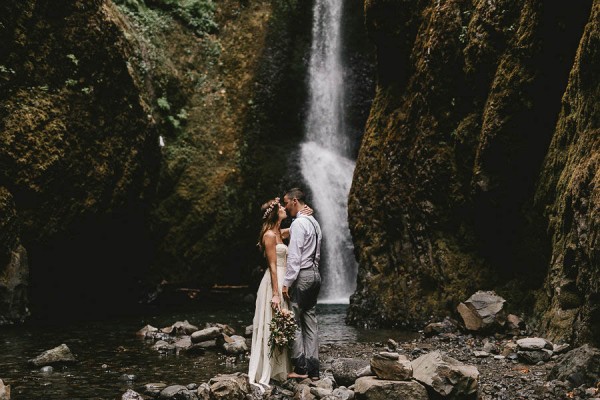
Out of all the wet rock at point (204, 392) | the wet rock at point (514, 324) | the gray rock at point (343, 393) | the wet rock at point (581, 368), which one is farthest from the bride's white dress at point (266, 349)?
the wet rock at point (514, 324)

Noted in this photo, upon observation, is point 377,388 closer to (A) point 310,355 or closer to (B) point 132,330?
(A) point 310,355

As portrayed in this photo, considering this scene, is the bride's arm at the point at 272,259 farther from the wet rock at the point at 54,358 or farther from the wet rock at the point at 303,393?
the wet rock at the point at 54,358

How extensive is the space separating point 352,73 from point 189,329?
1579 cm

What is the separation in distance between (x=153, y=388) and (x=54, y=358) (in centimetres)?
238

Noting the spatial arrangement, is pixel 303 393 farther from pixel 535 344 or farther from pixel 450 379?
pixel 535 344

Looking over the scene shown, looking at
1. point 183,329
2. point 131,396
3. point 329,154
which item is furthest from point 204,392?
point 329,154

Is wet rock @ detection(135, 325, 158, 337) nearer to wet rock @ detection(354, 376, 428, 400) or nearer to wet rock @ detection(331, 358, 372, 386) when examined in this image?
wet rock @ detection(331, 358, 372, 386)

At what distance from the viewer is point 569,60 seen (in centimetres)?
1030

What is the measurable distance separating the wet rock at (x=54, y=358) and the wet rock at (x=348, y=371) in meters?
4.00

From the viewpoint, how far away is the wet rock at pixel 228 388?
6.50m

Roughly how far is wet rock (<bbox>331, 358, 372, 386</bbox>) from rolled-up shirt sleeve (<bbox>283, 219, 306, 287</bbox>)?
1.26m

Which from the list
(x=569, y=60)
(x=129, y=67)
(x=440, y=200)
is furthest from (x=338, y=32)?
(x=569, y=60)

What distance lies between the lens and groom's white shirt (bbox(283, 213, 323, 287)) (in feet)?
24.5

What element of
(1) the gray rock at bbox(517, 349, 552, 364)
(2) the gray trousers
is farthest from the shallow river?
(1) the gray rock at bbox(517, 349, 552, 364)
